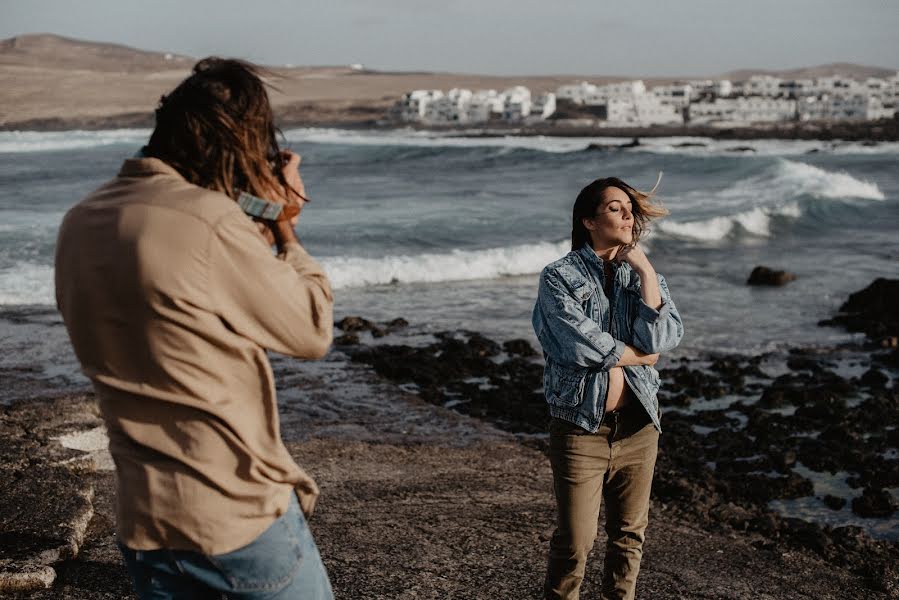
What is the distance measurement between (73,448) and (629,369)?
13.0 feet

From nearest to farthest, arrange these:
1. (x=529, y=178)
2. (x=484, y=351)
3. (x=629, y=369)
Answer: (x=629, y=369)
(x=484, y=351)
(x=529, y=178)

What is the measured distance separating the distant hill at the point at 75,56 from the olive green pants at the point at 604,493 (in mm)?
167556

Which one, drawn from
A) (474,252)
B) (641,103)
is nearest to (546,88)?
(641,103)

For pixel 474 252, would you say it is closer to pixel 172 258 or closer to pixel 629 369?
pixel 629 369

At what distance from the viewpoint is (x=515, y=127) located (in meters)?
112

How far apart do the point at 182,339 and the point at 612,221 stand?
2.13m

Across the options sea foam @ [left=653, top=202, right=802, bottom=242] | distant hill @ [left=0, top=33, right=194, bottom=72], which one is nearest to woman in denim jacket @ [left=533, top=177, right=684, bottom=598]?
sea foam @ [left=653, top=202, right=802, bottom=242]

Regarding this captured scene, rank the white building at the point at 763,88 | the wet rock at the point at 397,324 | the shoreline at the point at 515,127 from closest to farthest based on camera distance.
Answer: the wet rock at the point at 397,324, the shoreline at the point at 515,127, the white building at the point at 763,88

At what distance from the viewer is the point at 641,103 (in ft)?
381

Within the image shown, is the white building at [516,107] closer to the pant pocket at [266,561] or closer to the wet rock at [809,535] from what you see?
the wet rock at [809,535]

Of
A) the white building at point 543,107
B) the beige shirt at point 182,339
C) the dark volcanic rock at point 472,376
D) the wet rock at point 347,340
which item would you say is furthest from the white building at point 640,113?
the beige shirt at point 182,339

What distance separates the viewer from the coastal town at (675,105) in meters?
108

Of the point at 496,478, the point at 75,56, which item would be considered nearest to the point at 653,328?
the point at 496,478

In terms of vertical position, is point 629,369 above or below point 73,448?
above
